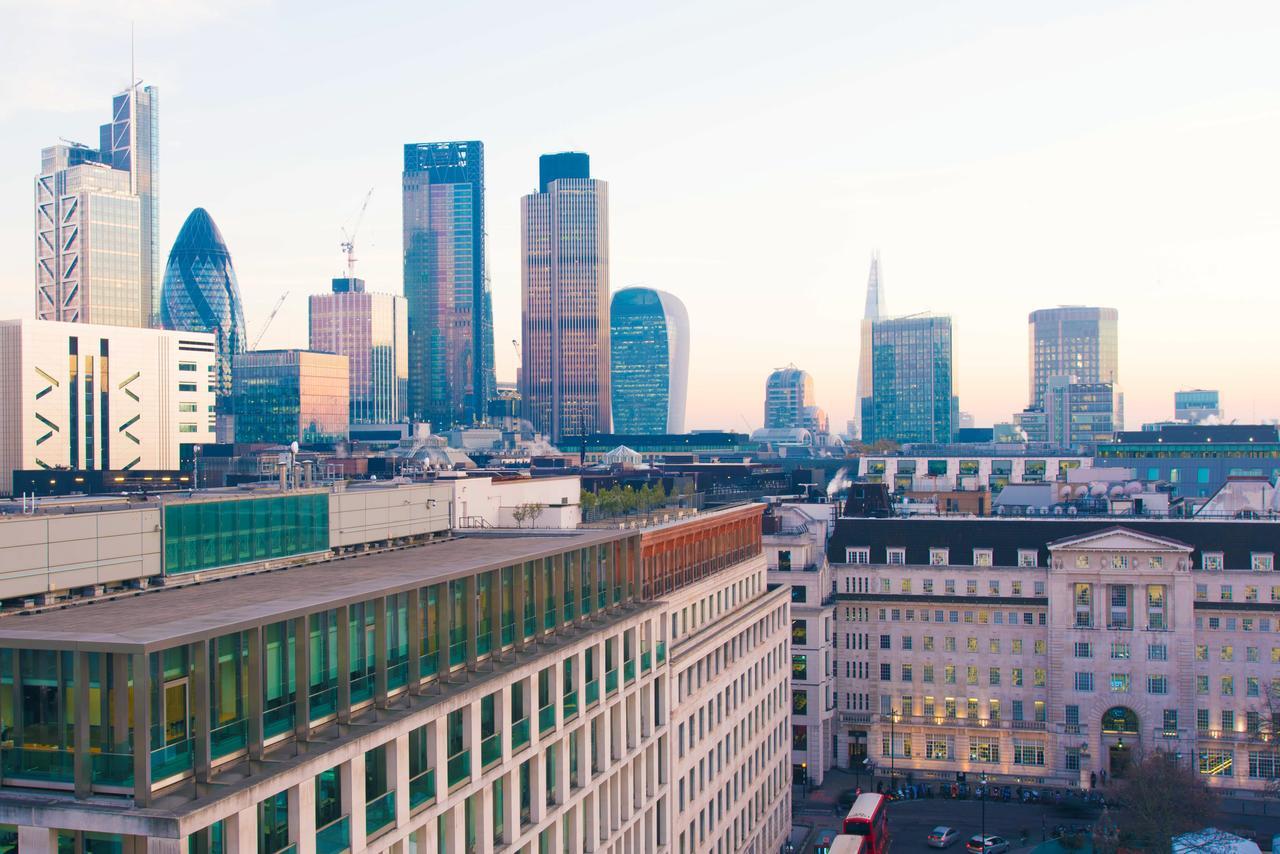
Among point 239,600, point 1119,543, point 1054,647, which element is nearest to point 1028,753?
point 1054,647

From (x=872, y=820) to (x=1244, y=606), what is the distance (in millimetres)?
50586

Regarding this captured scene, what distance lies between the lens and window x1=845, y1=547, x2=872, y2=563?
127 meters

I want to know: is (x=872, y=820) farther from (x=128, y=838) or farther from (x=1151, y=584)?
(x=128, y=838)

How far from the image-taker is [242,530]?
45.0 meters

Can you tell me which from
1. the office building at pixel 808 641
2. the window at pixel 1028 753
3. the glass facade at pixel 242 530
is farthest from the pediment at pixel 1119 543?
the glass facade at pixel 242 530

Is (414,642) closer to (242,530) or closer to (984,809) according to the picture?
(242,530)

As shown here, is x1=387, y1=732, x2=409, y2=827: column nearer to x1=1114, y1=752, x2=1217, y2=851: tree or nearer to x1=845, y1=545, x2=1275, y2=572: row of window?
x1=1114, y1=752, x2=1217, y2=851: tree

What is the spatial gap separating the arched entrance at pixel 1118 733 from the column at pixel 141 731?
105369 millimetres

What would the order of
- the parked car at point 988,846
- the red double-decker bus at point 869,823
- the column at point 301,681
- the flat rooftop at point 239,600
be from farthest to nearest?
the parked car at point 988,846
the red double-decker bus at point 869,823
the column at point 301,681
the flat rooftop at point 239,600

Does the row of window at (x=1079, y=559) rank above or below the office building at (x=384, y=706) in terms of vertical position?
below

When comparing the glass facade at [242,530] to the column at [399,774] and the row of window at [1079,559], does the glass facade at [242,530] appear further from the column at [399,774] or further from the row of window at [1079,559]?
the row of window at [1079,559]

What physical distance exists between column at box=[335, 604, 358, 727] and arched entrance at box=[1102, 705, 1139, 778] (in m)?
97.5

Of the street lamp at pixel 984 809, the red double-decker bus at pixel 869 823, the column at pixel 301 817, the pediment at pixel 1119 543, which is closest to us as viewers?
the column at pixel 301 817

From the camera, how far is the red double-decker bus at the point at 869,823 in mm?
83562
